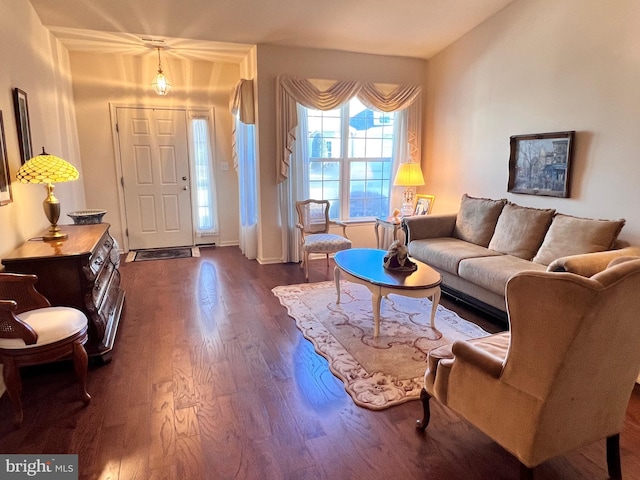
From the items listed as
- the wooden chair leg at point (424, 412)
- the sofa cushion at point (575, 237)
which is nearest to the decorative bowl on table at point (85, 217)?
the wooden chair leg at point (424, 412)

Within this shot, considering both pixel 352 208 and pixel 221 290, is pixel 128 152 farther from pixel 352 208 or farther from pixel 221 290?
pixel 352 208

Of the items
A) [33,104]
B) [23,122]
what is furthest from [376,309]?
[33,104]

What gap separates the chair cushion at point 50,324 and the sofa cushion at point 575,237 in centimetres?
340

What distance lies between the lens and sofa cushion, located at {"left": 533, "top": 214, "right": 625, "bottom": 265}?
10.3ft

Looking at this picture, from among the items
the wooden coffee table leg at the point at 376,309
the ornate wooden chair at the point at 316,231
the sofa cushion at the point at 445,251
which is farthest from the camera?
the ornate wooden chair at the point at 316,231

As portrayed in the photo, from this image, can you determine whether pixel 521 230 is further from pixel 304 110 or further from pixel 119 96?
pixel 119 96

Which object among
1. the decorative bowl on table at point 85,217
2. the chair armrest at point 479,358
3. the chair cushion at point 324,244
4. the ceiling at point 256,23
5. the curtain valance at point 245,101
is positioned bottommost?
the chair cushion at point 324,244

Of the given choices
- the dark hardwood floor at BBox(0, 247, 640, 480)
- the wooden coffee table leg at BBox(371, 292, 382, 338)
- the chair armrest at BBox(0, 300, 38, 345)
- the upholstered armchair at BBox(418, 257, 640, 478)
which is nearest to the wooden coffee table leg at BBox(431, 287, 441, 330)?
the wooden coffee table leg at BBox(371, 292, 382, 338)

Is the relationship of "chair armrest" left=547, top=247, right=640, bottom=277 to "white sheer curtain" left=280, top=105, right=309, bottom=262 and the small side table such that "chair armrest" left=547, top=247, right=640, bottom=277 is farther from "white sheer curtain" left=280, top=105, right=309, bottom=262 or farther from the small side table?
"white sheer curtain" left=280, top=105, right=309, bottom=262

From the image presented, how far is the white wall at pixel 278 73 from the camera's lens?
4.84m

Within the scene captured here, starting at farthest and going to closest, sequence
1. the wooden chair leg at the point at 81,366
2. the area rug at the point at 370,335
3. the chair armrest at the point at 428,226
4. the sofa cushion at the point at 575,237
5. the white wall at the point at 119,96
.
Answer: the white wall at the point at 119,96 < the chair armrest at the point at 428,226 < the sofa cushion at the point at 575,237 < the area rug at the point at 370,335 < the wooden chair leg at the point at 81,366

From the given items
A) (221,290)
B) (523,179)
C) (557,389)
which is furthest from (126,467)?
(523,179)

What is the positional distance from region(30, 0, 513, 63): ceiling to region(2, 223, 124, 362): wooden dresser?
233 centimetres

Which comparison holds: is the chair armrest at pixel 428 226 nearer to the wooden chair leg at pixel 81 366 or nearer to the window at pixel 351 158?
the window at pixel 351 158
